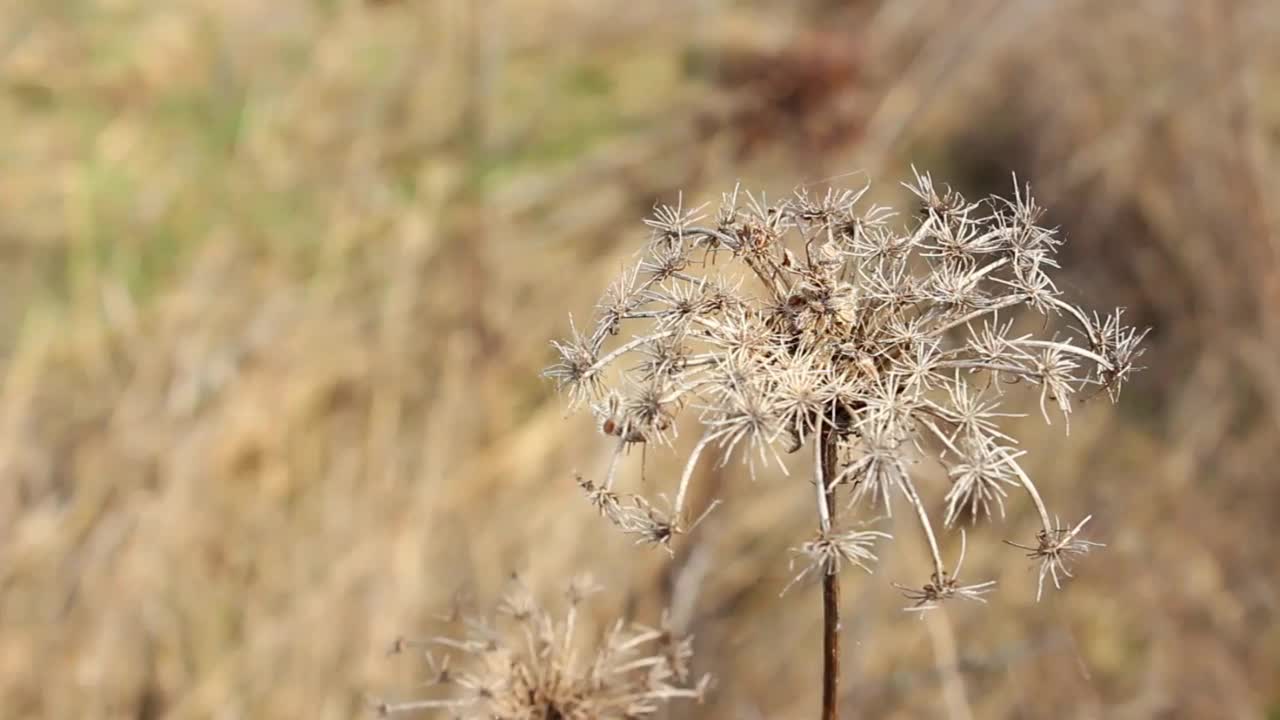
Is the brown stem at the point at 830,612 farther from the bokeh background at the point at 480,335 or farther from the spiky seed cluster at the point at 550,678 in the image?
the bokeh background at the point at 480,335

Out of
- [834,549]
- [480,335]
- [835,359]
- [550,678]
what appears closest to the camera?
[834,549]

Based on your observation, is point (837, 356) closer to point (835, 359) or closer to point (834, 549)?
point (835, 359)

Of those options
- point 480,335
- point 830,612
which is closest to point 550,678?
point 830,612

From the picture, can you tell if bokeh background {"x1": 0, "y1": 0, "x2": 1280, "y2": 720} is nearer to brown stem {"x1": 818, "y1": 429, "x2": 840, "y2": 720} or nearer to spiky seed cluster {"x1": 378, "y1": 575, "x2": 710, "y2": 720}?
spiky seed cluster {"x1": 378, "y1": 575, "x2": 710, "y2": 720}

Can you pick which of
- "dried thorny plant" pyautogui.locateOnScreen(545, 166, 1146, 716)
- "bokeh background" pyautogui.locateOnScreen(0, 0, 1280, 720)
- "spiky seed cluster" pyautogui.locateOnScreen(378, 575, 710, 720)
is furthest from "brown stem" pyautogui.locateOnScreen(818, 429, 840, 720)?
"bokeh background" pyautogui.locateOnScreen(0, 0, 1280, 720)

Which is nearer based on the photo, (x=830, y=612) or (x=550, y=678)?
(x=830, y=612)

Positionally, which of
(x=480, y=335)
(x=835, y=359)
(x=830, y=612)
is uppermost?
(x=480, y=335)

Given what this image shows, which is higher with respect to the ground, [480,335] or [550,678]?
[480,335]

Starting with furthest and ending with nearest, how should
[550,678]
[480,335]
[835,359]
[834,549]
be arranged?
[480,335] < [550,678] < [835,359] < [834,549]
